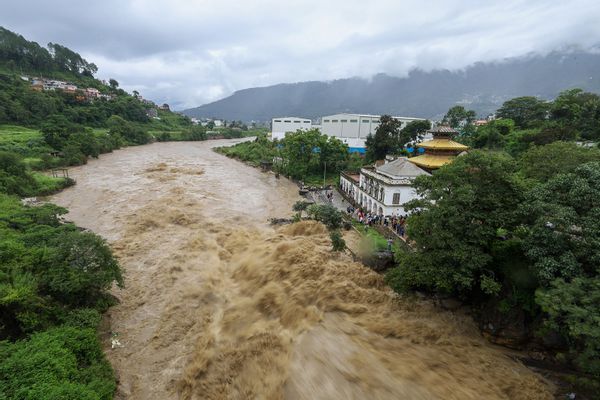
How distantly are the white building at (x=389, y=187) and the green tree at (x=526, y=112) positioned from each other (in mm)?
25886

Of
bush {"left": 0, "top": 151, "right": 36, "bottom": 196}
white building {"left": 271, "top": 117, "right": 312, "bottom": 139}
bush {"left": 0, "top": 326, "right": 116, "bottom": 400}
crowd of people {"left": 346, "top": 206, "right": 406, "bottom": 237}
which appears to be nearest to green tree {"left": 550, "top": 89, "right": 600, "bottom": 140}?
crowd of people {"left": 346, "top": 206, "right": 406, "bottom": 237}

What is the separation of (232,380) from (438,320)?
870 centimetres

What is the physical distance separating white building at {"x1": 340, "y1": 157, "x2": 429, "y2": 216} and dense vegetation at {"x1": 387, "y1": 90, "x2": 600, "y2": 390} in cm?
780

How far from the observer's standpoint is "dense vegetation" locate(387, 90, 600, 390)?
9336mm

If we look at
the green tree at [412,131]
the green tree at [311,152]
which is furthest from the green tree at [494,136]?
the green tree at [311,152]

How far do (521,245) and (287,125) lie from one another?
214ft

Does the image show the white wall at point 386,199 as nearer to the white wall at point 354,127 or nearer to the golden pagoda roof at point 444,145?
the golden pagoda roof at point 444,145

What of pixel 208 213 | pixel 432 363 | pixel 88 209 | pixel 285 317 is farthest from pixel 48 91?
pixel 432 363

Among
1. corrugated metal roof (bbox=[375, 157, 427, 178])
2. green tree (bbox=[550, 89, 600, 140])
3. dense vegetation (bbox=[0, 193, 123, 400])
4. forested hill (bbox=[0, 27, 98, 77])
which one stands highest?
forested hill (bbox=[0, 27, 98, 77])

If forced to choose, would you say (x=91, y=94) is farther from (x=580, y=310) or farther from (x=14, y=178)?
(x=580, y=310)

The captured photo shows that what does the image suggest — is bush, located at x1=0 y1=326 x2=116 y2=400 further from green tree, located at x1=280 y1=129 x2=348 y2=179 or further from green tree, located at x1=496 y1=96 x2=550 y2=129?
green tree, located at x1=496 y1=96 x2=550 y2=129

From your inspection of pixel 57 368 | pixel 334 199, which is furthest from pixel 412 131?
pixel 57 368

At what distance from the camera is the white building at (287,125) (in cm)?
Result: 7306

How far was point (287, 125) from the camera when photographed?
7356 cm
